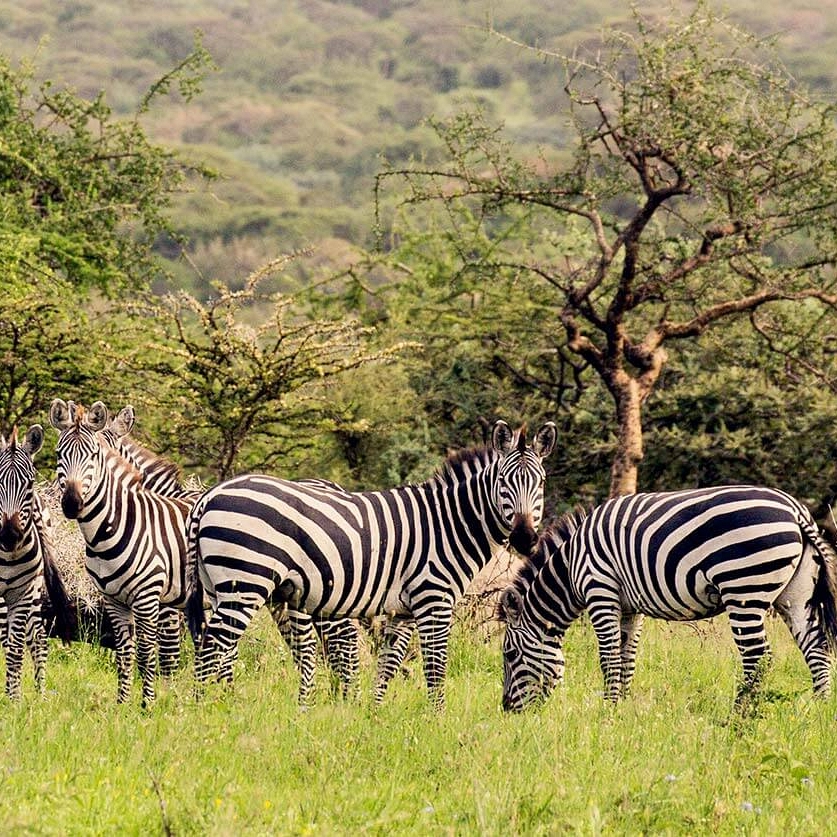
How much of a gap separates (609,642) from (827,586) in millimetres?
1500

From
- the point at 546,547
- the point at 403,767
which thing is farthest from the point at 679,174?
the point at 403,767

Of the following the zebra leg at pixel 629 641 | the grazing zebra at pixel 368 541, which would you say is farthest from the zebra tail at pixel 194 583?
the zebra leg at pixel 629 641

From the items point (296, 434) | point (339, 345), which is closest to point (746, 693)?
point (339, 345)

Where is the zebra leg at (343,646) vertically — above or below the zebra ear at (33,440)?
below

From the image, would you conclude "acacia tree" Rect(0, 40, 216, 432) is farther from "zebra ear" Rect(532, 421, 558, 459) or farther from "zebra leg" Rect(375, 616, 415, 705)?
"zebra ear" Rect(532, 421, 558, 459)

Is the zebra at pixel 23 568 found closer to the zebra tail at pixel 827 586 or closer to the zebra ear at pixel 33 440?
the zebra ear at pixel 33 440

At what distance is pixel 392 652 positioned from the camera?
8.91 m

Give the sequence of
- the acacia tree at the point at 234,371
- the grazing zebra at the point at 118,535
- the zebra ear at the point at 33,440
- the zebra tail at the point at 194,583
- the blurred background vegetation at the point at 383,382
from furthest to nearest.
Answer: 1. the blurred background vegetation at the point at 383,382
2. the acacia tree at the point at 234,371
3. the zebra ear at the point at 33,440
4. the grazing zebra at the point at 118,535
5. the zebra tail at the point at 194,583

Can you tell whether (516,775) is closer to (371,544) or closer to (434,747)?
(434,747)

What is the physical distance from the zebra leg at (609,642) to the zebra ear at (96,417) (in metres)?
3.56

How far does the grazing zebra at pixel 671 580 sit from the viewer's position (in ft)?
27.4

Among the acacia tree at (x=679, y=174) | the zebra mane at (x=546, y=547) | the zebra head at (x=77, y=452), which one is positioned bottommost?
the zebra mane at (x=546, y=547)

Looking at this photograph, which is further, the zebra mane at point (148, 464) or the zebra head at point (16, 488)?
the zebra mane at point (148, 464)

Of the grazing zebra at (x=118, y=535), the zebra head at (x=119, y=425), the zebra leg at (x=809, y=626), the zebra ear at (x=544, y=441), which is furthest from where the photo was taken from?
the zebra head at (x=119, y=425)
